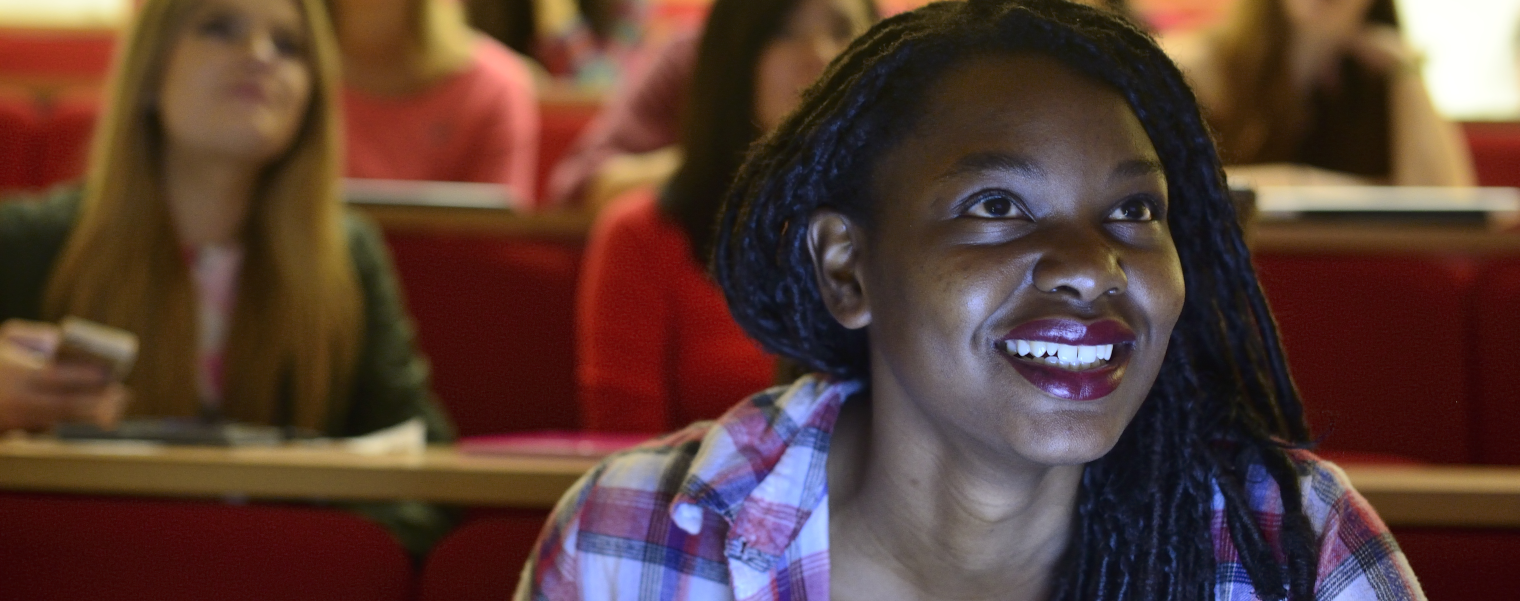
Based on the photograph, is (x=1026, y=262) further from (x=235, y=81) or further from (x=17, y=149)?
(x=17, y=149)

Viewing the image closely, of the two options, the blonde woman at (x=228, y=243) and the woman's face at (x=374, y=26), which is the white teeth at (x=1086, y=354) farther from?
the woman's face at (x=374, y=26)

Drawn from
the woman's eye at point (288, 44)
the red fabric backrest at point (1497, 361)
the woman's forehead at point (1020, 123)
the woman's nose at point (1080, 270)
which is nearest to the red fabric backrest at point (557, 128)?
the woman's eye at point (288, 44)

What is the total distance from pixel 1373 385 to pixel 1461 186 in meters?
0.94

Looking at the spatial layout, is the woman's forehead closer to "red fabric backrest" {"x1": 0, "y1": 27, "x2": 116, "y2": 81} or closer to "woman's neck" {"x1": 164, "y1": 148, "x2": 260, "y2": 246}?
"woman's neck" {"x1": 164, "y1": 148, "x2": 260, "y2": 246}

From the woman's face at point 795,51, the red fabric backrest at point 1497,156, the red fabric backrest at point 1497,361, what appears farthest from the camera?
the red fabric backrest at point 1497,156

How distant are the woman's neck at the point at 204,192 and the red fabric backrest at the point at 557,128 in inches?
44.1

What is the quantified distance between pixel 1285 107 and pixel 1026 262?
6.03 ft

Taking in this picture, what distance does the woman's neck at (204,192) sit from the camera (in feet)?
6.66

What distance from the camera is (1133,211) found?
1.00m

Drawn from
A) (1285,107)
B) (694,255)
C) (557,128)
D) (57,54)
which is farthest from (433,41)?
(57,54)

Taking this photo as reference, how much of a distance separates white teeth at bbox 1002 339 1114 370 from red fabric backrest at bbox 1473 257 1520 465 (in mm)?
1132

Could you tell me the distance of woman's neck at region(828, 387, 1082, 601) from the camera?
3.37 feet

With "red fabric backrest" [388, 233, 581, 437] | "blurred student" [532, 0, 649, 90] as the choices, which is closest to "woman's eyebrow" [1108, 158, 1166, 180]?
"red fabric backrest" [388, 233, 581, 437]

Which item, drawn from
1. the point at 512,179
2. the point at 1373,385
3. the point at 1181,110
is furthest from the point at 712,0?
the point at 1181,110
